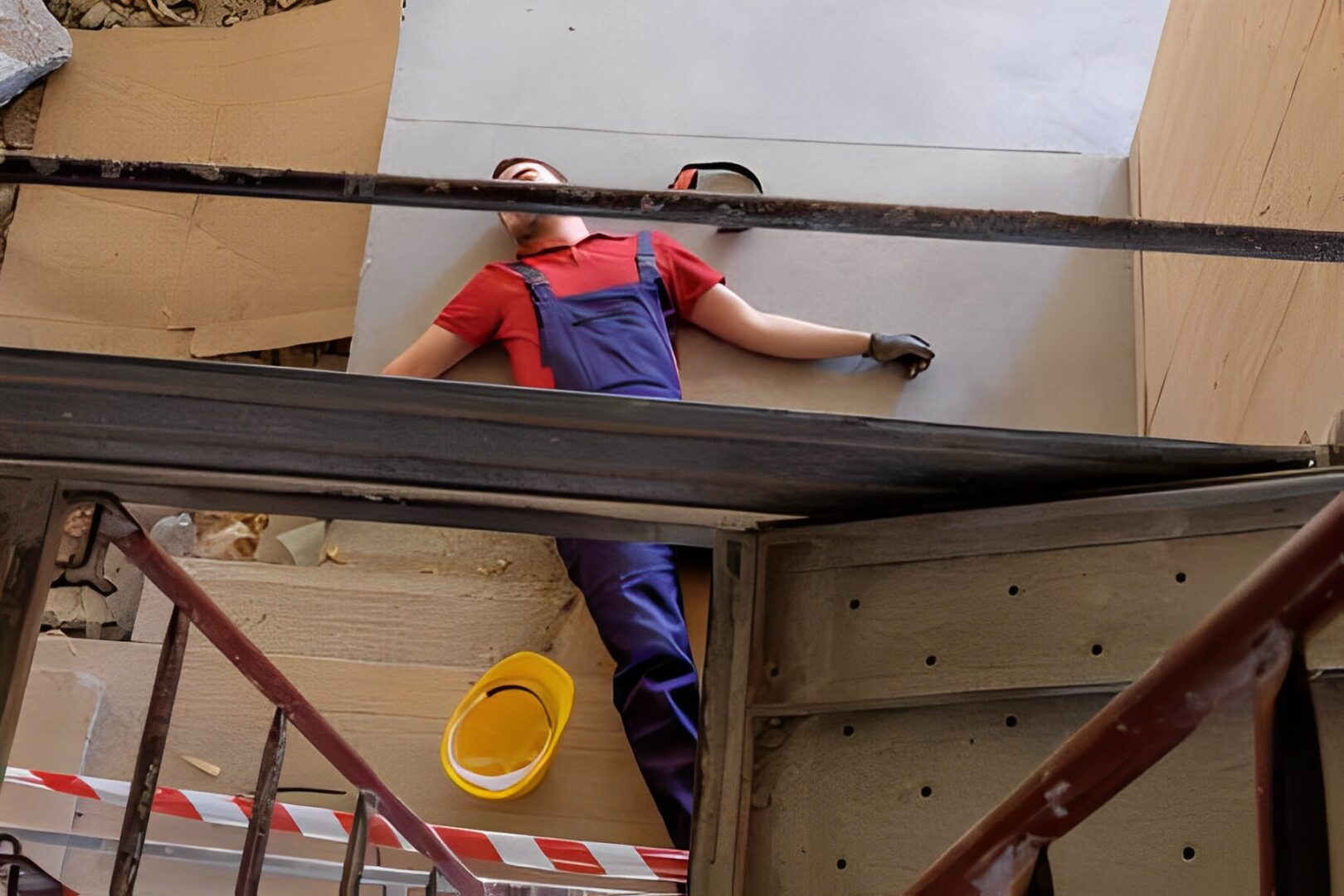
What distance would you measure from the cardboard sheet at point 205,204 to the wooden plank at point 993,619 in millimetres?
2641

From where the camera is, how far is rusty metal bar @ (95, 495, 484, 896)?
1993mm

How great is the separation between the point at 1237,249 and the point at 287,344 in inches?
126

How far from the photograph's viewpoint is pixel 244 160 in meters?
4.57

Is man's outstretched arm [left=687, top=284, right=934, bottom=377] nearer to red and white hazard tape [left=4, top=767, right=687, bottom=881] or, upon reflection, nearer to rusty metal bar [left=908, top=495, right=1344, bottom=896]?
red and white hazard tape [left=4, top=767, right=687, bottom=881]

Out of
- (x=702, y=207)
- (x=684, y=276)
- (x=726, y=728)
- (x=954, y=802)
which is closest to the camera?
(x=702, y=207)

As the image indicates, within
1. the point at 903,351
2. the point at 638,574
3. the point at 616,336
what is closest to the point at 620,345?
the point at 616,336

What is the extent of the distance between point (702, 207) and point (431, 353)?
2015mm

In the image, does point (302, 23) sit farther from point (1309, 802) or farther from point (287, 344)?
point (1309, 802)

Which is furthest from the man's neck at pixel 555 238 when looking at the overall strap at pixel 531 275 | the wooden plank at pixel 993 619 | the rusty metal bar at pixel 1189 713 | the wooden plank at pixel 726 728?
the rusty metal bar at pixel 1189 713

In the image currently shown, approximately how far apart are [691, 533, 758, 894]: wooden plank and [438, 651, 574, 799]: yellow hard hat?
3.76 feet

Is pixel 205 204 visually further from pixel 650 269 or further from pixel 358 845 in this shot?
pixel 358 845

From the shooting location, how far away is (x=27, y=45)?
15.3 ft

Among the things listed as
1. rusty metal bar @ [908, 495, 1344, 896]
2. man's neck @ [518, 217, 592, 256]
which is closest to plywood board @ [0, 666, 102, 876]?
man's neck @ [518, 217, 592, 256]

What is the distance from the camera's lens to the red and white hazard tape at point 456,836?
2756 millimetres
